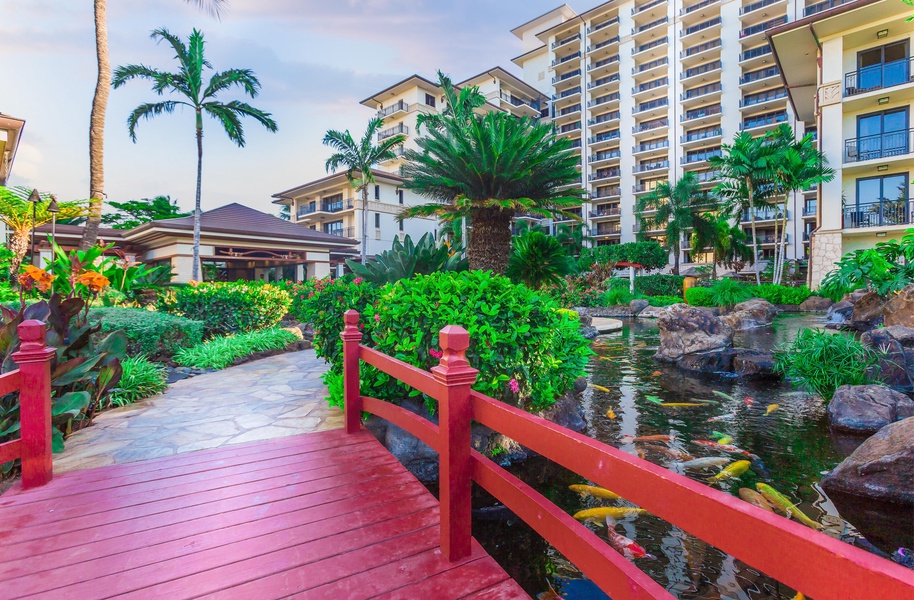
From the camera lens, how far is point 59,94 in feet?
42.8

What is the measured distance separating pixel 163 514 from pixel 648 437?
454 cm

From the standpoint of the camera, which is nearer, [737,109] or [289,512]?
[289,512]

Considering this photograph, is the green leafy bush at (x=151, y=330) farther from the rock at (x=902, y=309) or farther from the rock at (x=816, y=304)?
the rock at (x=816, y=304)

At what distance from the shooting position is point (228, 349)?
7676 millimetres

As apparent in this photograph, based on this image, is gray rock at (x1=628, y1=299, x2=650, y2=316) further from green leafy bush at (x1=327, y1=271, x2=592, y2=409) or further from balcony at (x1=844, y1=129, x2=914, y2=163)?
green leafy bush at (x1=327, y1=271, x2=592, y2=409)

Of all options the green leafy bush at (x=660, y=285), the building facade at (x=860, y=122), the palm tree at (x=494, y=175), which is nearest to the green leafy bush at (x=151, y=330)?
the palm tree at (x=494, y=175)

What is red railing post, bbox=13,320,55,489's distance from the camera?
2719 millimetres

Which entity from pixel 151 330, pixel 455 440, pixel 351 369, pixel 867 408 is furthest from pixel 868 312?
pixel 151 330

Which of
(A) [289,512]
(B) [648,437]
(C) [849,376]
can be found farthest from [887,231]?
(A) [289,512]

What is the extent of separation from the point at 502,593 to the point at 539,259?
7.61 meters

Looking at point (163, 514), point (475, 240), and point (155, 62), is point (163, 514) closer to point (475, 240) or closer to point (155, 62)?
point (475, 240)

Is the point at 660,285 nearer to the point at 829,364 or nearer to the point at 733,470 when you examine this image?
the point at 829,364

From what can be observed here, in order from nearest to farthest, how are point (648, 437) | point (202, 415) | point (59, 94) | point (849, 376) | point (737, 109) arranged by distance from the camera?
point (202, 415) → point (648, 437) → point (849, 376) → point (59, 94) → point (737, 109)

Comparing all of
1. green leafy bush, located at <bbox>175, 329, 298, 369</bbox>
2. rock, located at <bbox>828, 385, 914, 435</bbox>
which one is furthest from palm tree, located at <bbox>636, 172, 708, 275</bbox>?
green leafy bush, located at <bbox>175, 329, 298, 369</bbox>
